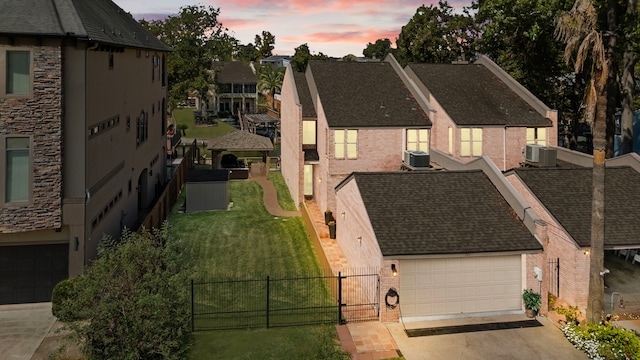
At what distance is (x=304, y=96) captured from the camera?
131ft

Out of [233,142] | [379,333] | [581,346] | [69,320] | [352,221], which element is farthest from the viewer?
[233,142]

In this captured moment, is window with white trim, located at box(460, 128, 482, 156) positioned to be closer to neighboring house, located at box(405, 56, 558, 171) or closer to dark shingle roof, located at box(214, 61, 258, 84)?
neighboring house, located at box(405, 56, 558, 171)

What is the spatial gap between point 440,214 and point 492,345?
596 centimetres

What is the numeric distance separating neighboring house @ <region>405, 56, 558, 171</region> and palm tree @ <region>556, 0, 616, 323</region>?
15.5 m

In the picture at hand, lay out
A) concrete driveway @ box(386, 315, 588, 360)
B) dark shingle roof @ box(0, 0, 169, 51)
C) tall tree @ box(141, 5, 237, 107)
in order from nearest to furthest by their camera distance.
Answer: concrete driveway @ box(386, 315, 588, 360) < dark shingle roof @ box(0, 0, 169, 51) < tall tree @ box(141, 5, 237, 107)

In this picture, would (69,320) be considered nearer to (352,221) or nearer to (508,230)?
(352,221)

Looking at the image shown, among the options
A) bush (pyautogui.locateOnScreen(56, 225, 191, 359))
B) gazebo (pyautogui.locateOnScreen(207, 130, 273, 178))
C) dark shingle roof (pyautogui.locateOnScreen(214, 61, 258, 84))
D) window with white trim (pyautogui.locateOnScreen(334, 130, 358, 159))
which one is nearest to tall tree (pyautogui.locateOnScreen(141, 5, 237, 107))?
dark shingle roof (pyautogui.locateOnScreen(214, 61, 258, 84))

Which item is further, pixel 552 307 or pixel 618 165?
pixel 618 165

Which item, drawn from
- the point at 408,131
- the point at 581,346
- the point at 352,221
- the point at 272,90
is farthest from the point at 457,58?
the point at 272,90

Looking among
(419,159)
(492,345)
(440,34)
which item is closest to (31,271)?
(492,345)

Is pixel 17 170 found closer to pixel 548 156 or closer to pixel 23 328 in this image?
pixel 23 328

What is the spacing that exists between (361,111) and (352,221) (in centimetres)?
1214

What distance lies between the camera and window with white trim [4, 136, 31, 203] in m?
18.8

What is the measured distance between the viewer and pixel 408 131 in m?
34.1
